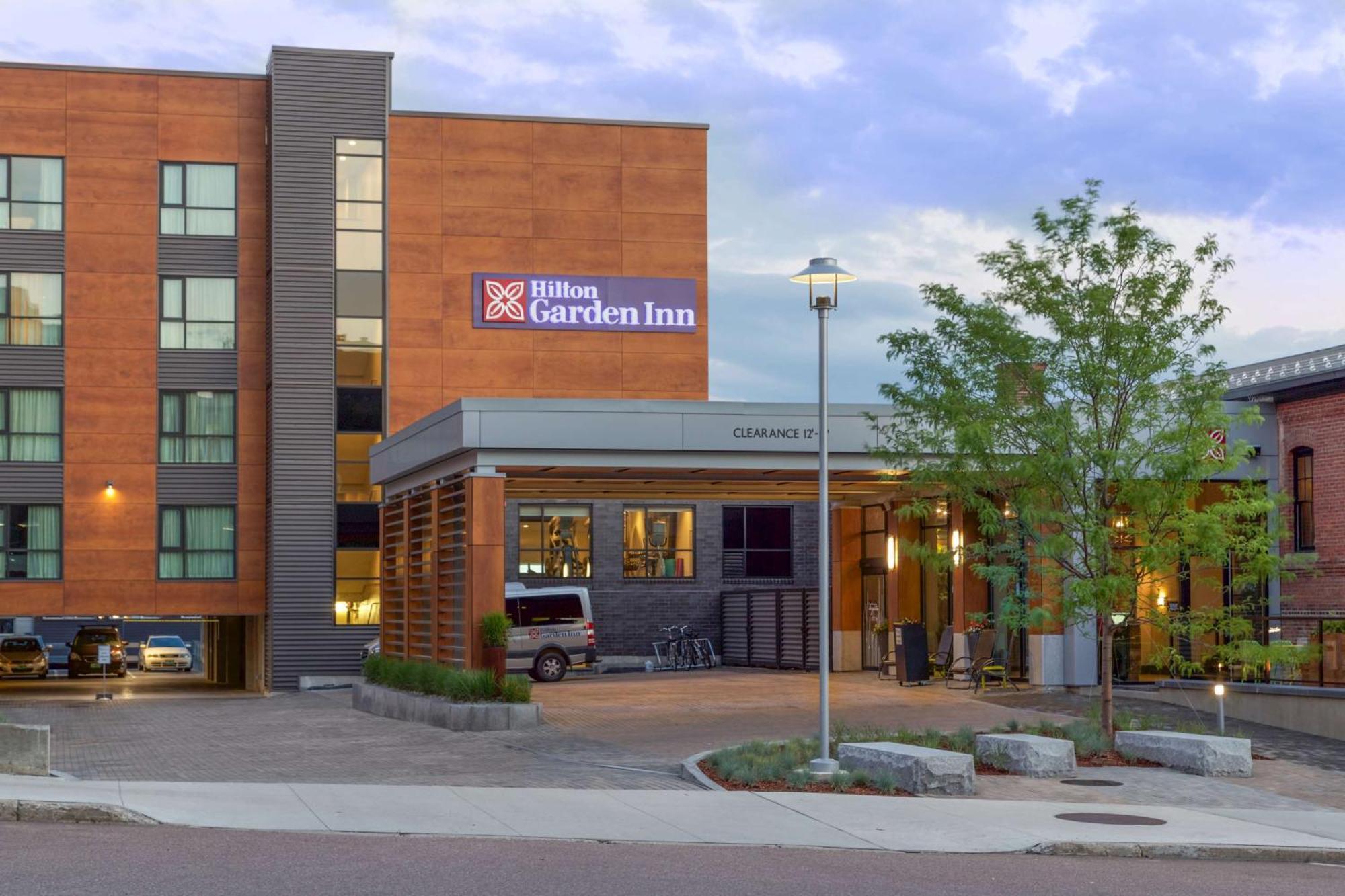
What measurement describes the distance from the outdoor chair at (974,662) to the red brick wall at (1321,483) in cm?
538

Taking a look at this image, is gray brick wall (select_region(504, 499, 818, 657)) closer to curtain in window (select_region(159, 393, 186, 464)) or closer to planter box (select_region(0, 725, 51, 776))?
curtain in window (select_region(159, 393, 186, 464))

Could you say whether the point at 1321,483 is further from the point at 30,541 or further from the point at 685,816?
the point at 30,541

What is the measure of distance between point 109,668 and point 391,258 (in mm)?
21529

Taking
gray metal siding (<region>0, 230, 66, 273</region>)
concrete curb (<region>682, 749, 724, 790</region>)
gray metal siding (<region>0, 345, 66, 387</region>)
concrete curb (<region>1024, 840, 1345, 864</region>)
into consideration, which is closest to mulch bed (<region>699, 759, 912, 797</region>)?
concrete curb (<region>682, 749, 724, 790</region>)

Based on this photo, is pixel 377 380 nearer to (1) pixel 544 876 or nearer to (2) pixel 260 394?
(2) pixel 260 394

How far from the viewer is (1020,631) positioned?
2948 centimetres

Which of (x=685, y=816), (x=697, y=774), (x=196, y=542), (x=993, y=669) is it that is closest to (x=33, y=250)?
(x=196, y=542)

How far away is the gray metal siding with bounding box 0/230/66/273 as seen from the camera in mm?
43688

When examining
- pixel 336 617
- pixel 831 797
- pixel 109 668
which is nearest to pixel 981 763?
pixel 831 797

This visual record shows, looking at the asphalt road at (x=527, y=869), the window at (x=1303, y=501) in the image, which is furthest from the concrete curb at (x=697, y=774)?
the window at (x=1303, y=501)

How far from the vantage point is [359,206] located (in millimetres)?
45000

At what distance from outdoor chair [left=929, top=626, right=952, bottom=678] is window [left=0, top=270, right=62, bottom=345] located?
997 inches

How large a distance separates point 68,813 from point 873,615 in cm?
2338

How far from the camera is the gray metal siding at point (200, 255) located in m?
44.5
